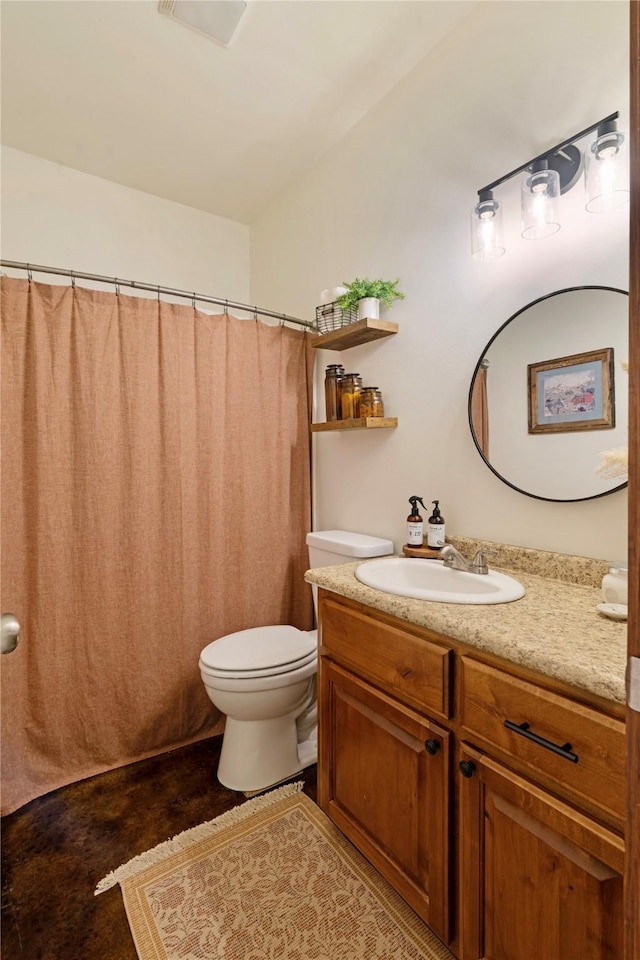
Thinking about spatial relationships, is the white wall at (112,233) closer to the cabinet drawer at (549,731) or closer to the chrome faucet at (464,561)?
the chrome faucet at (464,561)

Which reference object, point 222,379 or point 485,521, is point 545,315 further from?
point 222,379

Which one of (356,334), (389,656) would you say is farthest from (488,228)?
(389,656)

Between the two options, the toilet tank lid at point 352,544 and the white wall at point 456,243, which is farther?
the toilet tank lid at point 352,544

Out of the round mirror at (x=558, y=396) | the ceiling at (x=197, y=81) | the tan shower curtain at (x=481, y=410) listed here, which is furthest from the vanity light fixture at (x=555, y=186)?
the ceiling at (x=197, y=81)

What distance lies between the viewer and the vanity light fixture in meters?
1.13

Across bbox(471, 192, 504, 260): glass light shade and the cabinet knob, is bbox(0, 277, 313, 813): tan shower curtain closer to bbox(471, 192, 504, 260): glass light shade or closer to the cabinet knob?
bbox(471, 192, 504, 260): glass light shade

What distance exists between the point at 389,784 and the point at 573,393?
3.76 feet

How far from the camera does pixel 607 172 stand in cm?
114

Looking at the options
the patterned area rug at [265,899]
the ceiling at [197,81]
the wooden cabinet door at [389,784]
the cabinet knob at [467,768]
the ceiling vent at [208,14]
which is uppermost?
the ceiling at [197,81]

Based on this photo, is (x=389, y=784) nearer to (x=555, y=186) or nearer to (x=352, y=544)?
(x=352, y=544)

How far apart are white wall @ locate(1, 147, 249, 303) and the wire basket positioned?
101 cm

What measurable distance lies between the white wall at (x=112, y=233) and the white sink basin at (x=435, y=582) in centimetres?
202

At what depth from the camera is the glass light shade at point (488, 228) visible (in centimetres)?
140

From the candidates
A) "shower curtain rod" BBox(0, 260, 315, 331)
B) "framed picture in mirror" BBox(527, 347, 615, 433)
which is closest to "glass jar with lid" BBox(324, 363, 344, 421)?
"shower curtain rod" BBox(0, 260, 315, 331)
